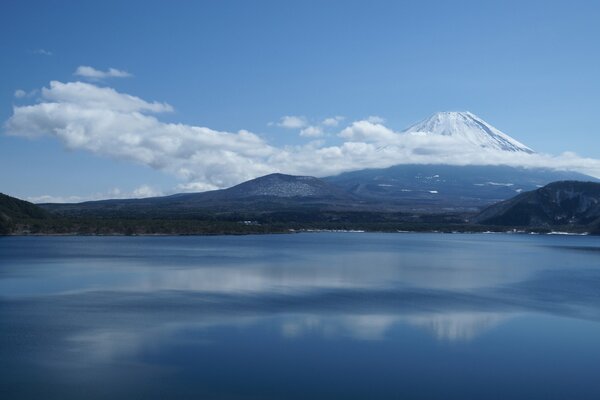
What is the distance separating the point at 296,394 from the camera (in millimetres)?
8188

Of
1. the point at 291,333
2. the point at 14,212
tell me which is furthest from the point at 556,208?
the point at 291,333

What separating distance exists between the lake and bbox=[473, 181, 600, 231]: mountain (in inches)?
1716

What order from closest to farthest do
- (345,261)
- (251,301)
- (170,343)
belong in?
1. (170,343)
2. (251,301)
3. (345,261)

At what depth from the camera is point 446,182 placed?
150 metres

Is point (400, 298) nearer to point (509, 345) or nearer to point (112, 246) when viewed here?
point (509, 345)

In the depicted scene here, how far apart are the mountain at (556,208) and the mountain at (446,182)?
141 feet

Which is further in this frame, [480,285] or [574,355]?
[480,285]

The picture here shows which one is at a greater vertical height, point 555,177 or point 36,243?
point 555,177

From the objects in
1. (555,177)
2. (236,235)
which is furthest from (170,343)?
(555,177)

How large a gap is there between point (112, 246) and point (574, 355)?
86.6 ft

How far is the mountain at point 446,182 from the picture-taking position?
418ft

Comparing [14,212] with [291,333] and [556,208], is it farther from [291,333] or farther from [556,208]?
[556,208]

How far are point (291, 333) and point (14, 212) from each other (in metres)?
37.3

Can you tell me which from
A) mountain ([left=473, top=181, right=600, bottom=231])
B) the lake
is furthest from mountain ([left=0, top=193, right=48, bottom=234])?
mountain ([left=473, top=181, right=600, bottom=231])
